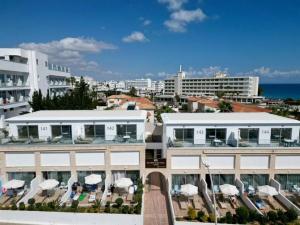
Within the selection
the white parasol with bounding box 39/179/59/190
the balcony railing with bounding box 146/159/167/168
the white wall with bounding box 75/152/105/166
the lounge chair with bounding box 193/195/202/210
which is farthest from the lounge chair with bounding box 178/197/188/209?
the white parasol with bounding box 39/179/59/190

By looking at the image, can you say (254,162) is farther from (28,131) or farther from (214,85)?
(214,85)

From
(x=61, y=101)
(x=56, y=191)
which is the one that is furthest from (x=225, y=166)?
(x=61, y=101)

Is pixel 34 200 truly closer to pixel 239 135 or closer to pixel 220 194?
pixel 220 194

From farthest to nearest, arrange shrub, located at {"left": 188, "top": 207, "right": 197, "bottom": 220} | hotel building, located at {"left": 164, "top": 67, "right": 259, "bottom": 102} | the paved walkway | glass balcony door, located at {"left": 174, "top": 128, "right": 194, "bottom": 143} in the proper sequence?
hotel building, located at {"left": 164, "top": 67, "right": 259, "bottom": 102} < glass balcony door, located at {"left": 174, "top": 128, "right": 194, "bottom": 143} < the paved walkway < shrub, located at {"left": 188, "top": 207, "right": 197, "bottom": 220}

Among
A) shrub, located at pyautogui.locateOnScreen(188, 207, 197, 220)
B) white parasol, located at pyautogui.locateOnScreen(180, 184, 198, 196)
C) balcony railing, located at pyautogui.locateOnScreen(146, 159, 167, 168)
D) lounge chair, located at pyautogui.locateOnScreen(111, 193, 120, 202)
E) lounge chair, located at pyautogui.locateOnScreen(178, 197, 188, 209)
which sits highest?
balcony railing, located at pyautogui.locateOnScreen(146, 159, 167, 168)

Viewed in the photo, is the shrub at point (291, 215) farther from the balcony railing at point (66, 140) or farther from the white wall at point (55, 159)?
the white wall at point (55, 159)

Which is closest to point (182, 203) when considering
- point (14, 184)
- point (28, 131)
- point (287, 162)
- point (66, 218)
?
point (66, 218)

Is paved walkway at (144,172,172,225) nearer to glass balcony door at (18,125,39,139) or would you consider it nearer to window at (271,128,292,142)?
window at (271,128,292,142)
